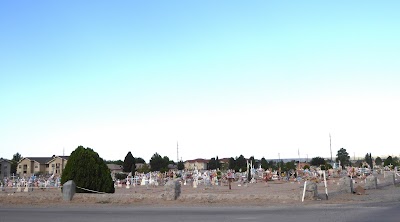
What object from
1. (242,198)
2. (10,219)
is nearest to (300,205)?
(242,198)

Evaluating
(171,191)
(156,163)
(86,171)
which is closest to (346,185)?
(171,191)

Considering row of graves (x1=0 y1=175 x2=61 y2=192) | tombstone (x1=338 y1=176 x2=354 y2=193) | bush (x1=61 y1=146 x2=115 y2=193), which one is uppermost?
bush (x1=61 y1=146 x2=115 y2=193)

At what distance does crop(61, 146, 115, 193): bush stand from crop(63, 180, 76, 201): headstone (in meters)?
1.05

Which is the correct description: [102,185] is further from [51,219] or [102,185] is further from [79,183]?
[51,219]

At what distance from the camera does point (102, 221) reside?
43.0 feet

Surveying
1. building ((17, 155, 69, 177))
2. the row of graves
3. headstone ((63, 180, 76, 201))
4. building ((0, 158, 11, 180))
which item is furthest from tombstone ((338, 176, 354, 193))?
building ((17, 155, 69, 177))

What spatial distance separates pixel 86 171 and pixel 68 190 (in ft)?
5.72

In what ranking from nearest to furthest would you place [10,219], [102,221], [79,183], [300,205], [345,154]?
1. [102,221]
2. [10,219]
3. [300,205]
4. [79,183]
5. [345,154]

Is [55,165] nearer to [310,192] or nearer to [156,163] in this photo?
[156,163]

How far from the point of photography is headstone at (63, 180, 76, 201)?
2113 cm

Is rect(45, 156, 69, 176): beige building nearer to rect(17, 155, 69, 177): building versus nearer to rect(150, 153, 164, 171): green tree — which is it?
rect(17, 155, 69, 177): building

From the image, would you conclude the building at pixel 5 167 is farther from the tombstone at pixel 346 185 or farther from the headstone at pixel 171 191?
the tombstone at pixel 346 185

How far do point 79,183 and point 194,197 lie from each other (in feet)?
22.4

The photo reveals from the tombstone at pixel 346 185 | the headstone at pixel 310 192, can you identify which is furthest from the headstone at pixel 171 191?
the tombstone at pixel 346 185
